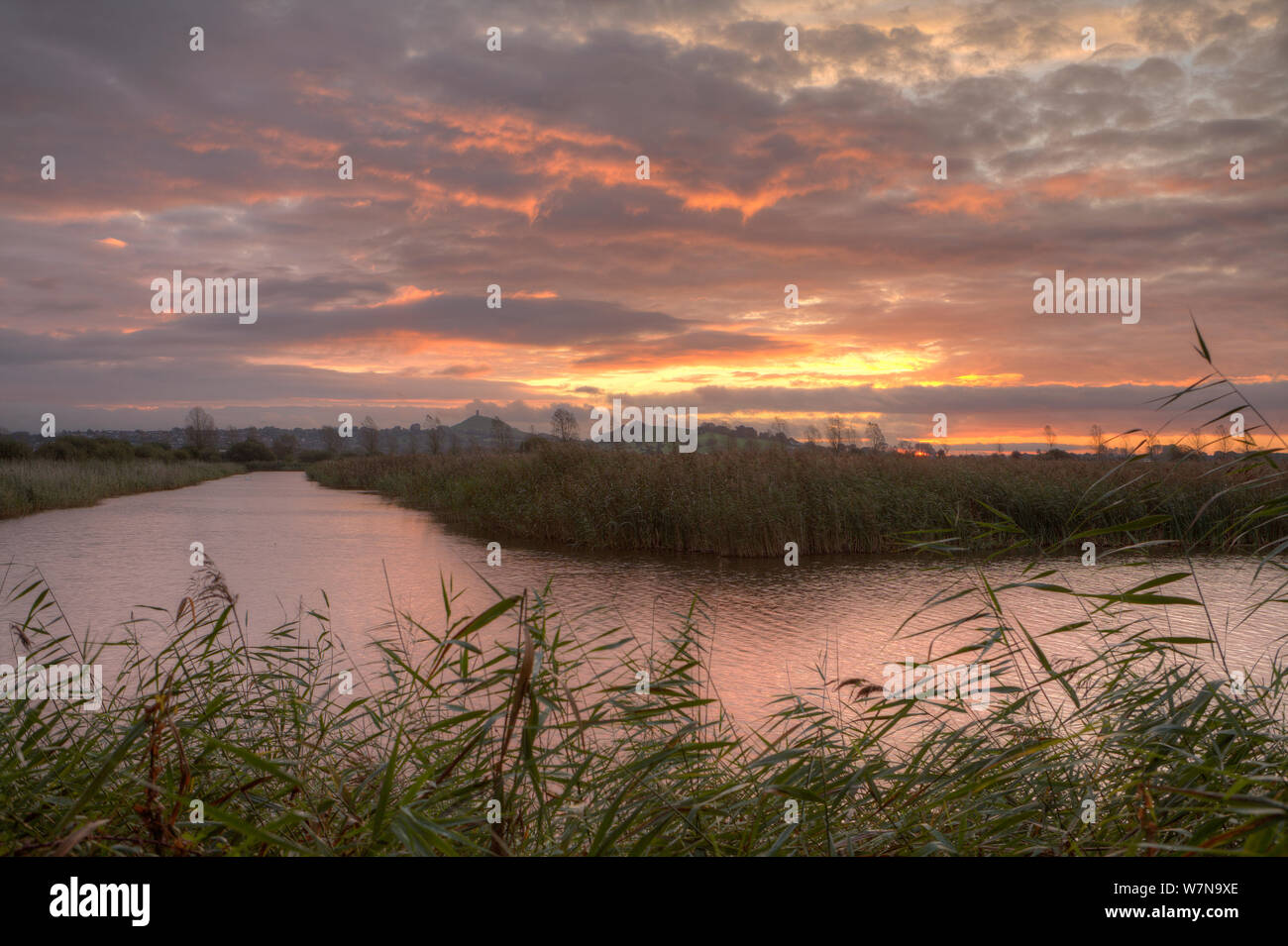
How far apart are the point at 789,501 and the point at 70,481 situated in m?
18.8

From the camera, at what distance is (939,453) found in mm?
18156

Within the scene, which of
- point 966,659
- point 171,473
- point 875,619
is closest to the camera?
point 966,659

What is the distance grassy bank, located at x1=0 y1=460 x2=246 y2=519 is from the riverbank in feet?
32.4

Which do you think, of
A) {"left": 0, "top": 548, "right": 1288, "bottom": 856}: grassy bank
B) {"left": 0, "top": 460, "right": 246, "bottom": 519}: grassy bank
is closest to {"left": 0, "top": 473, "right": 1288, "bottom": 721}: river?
{"left": 0, "top": 548, "right": 1288, "bottom": 856}: grassy bank

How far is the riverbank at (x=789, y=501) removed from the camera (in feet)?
37.0

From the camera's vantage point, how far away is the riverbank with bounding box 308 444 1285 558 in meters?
11.3

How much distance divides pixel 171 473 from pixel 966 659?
108 ft

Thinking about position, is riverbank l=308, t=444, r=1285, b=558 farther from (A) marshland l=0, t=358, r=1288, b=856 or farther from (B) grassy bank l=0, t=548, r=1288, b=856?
(B) grassy bank l=0, t=548, r=1288, b=856

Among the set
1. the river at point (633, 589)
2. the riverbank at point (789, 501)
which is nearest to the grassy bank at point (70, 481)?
the river at point (633, 589)

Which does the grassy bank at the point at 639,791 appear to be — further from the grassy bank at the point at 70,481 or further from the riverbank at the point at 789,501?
the grassy bank at the point at 70,481

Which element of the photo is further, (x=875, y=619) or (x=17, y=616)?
(x=875, y=619)

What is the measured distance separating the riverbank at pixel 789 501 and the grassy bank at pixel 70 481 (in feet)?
32.4
